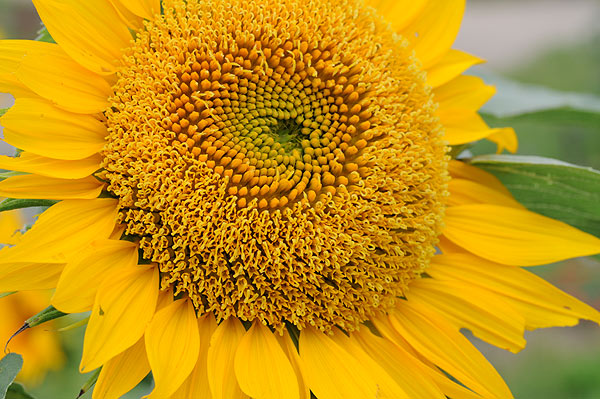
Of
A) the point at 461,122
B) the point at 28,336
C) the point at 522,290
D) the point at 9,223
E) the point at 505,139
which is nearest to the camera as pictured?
the point at 522,290

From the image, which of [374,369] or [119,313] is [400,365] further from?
[119,313]

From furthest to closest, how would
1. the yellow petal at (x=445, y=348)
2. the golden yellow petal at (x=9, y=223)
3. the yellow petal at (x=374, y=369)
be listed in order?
1. the golden yellow petal at (x=9, y=223)
2. the yellow petal at (x=445, y=348)
3. the yellow petal at (x=374, y=369)

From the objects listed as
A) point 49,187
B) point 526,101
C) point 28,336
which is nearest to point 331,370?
point 49,187

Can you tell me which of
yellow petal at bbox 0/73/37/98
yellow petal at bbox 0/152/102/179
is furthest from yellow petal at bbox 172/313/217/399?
yellow petal at bbox 0/73/37/98

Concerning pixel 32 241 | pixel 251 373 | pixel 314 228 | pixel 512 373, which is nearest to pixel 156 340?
pixel 251 373

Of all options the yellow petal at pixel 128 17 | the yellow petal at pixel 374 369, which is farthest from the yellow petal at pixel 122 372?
the yellow petal at pixel 128 17

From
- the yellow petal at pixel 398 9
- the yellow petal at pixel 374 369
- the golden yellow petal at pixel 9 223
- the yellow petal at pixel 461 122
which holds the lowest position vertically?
the golden yellow petal at pixel 9 223

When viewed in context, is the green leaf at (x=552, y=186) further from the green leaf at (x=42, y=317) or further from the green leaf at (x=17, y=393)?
the green leaf at (x=17, y=393)
